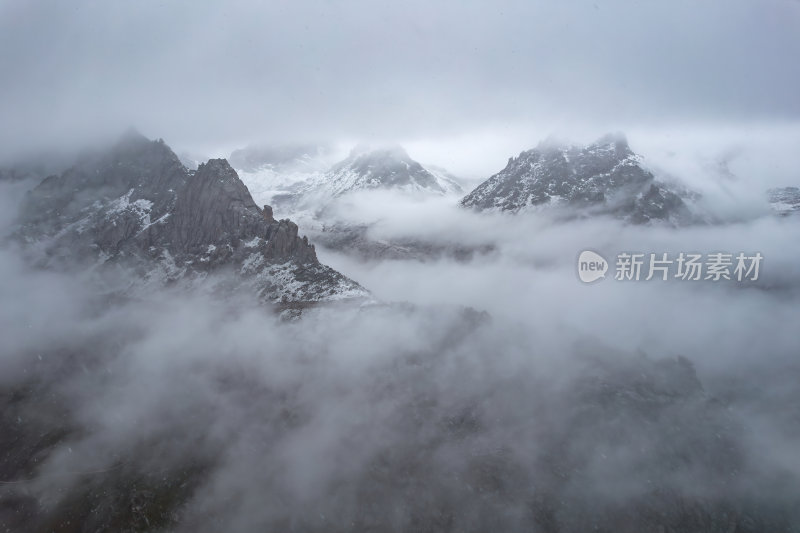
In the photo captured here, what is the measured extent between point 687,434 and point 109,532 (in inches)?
5528

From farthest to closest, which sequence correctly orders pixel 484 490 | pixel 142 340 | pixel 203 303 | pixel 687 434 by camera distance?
pixel 203 303 → pixel 142 340 → pixel 687 434 → pixel 484 490

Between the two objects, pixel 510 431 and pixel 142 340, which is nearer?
pixel 510 431

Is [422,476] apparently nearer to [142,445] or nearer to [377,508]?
[377,508]

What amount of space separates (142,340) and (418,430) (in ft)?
387

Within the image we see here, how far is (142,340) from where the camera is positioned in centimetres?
16788

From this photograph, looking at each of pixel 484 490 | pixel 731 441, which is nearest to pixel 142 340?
pixel 484 490

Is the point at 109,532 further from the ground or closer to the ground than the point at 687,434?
closer to the ground

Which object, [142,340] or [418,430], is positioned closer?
[418,430]

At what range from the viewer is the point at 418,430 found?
378ft

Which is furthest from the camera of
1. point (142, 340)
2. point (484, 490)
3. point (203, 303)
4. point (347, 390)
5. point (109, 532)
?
point (203, 303)

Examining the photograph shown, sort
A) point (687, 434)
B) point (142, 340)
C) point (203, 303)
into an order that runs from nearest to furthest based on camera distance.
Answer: point (687, 434), point (142, 340), point (203, 303)

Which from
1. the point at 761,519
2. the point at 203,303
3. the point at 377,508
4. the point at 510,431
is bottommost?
the point at 761,519

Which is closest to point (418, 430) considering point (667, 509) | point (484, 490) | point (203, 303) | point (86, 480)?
point (484, 490)

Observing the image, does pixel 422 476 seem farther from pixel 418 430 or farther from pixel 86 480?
pixel 86 480
